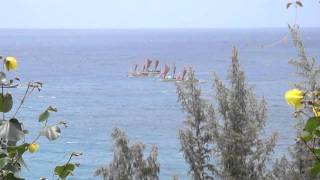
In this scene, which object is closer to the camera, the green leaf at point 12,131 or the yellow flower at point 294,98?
the yellow flower at point 294,98

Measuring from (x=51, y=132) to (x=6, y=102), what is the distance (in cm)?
16

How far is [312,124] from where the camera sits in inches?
65.6

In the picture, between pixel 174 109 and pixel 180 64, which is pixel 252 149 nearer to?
pixel 174 109

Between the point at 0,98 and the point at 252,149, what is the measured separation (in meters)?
16.7

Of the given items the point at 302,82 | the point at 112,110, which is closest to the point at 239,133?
the point at 302,82

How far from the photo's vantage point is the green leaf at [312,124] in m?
1.65

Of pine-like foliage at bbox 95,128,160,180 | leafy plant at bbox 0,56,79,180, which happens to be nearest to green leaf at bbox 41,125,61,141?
leafy plant at bbox 0,56,79,180

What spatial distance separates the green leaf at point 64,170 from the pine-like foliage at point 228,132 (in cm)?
1551

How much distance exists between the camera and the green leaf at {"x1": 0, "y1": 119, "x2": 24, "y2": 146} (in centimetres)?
180

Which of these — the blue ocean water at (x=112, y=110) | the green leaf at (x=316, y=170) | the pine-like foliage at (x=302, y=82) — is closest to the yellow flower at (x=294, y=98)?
the green leaf at (x=316, y=170)

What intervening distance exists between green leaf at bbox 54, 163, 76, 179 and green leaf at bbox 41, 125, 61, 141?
0.18 meters

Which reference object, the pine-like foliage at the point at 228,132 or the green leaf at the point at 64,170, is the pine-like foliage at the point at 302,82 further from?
the green leaf at the point at 64,170

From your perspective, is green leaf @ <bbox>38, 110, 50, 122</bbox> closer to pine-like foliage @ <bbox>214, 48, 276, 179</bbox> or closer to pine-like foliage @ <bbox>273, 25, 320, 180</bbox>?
pine-like foliage @ <bbox>273, 25, 320, 180</bbox>

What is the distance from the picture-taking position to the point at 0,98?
1.88 m
